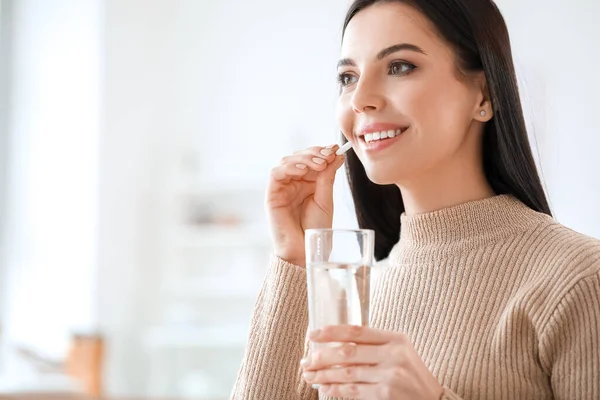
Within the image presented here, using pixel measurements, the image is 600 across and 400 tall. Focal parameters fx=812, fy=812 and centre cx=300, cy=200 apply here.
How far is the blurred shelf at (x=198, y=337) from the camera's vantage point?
5.51 meters

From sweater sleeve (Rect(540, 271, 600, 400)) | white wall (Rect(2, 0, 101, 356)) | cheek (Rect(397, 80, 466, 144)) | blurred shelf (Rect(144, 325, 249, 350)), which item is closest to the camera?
Result: sweater sleeve (Rect(540, 271, 600, 400))

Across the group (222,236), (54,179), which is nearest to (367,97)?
(222,236)

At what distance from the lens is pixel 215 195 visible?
589 centimetres

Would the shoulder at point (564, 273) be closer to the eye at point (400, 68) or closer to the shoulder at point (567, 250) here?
the shoulder at point (567, 250)

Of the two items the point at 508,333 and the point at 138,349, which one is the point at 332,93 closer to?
the point at 138,349

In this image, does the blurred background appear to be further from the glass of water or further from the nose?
the glass of water

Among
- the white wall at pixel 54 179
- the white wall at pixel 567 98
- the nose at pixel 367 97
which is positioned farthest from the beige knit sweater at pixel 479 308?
the white wall at pixel 54 179

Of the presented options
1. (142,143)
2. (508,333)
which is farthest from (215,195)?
(508,333)

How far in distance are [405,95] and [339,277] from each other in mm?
Result: 484

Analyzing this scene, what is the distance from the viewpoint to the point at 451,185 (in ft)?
5.24

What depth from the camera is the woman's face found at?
1.49 metres

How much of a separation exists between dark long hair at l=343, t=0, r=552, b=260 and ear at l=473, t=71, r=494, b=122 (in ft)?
0.05

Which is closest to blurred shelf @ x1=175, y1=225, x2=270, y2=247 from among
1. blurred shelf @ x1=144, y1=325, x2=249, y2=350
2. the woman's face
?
blurred shelf @ x1=144, y1=325, x2=249, y2=350

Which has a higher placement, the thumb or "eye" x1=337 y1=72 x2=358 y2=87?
"eye" x1=337 y1=72 x2=358 y2=87
